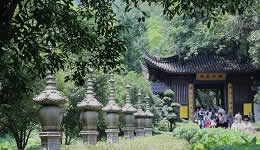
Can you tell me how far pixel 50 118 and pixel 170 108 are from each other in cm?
2366

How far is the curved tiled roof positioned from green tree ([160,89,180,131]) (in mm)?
2624

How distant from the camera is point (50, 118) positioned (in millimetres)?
8023

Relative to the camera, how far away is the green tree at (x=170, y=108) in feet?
102

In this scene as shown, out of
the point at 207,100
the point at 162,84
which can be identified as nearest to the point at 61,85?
the point at 162,84

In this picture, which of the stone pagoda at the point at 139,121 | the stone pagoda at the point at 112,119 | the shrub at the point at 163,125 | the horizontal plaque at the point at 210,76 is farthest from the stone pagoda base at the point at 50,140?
the horizontal plaque at the point at 210,76

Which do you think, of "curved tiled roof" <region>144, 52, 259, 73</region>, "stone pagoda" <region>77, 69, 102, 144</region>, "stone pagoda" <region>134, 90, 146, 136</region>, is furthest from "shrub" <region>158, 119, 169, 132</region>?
"stone pagoda" <region>77, 69, 102, 144</region>

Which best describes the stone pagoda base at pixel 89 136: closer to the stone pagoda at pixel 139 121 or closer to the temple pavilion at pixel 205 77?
the stone pagoda at pixel 139 121

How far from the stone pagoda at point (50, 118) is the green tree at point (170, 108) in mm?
23041

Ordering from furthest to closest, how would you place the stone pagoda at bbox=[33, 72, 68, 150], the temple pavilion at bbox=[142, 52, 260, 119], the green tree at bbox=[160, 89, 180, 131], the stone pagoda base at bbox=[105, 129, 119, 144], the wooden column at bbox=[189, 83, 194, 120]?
the wooden column at bbox=[189, 83, 194, 120], the temple pavilion at bbox=[142, 52, 260, 119], the green tree at bbox=[160, 89, 180, 131], the stone pagoda base at bbox=[105, 129, 119, 144], the stone pagoda at bbox=[33, 72, 68, 150]

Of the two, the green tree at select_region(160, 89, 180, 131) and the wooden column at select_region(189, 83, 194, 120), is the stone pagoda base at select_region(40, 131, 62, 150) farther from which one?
the wooden column at select_region(189, 83, 194, 120)

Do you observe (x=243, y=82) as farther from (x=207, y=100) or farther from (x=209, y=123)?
(x=207, y=100)

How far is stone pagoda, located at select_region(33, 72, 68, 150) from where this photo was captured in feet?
26.3

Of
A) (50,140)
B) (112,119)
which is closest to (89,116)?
(50,140)

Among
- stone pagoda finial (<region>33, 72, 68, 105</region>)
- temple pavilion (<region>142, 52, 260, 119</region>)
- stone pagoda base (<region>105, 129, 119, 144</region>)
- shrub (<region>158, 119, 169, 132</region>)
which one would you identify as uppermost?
temple pavilion (<region>142, 52, 260, 119</region>)
